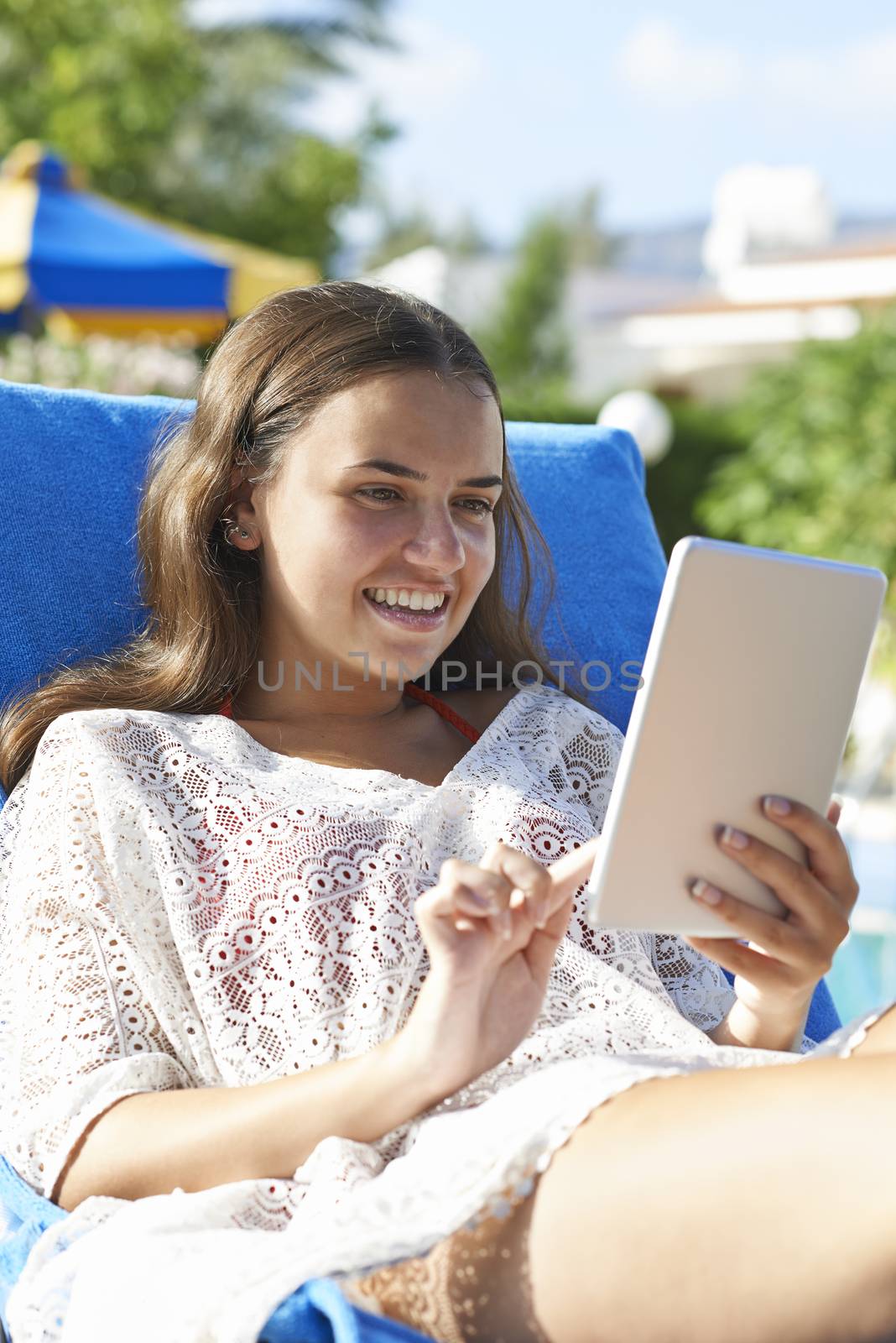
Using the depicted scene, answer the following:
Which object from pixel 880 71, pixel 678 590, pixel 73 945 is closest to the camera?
pixel 678 590

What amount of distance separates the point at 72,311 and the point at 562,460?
6.47 meters

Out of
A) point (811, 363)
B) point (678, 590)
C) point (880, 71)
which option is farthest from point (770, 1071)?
point (880, 71)

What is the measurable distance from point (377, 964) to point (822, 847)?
0.55 meters

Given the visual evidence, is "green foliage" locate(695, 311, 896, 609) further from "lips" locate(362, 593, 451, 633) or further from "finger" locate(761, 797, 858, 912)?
"finger" locate(761, 797, 858, 912)

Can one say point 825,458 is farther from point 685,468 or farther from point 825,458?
point 685,468

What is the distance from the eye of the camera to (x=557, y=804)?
216 centimetres

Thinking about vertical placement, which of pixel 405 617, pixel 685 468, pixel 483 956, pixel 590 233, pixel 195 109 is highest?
pixel 590 233

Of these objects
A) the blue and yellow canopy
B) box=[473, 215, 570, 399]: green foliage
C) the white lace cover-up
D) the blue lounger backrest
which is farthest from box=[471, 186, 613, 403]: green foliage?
the white lace cover-up

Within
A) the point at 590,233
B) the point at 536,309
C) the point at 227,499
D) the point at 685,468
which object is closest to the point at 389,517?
the point at 227,499

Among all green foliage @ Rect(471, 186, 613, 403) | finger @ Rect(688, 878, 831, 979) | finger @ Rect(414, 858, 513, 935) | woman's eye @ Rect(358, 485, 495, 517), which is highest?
green foliage @ Rect(471, 186, 613, 403)

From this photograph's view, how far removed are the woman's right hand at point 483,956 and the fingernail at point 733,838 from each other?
5.6 inches

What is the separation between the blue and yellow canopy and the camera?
28.5 ft

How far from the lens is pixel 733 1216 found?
1287 millimetres

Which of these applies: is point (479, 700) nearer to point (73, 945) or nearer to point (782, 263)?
point (73, 945)
